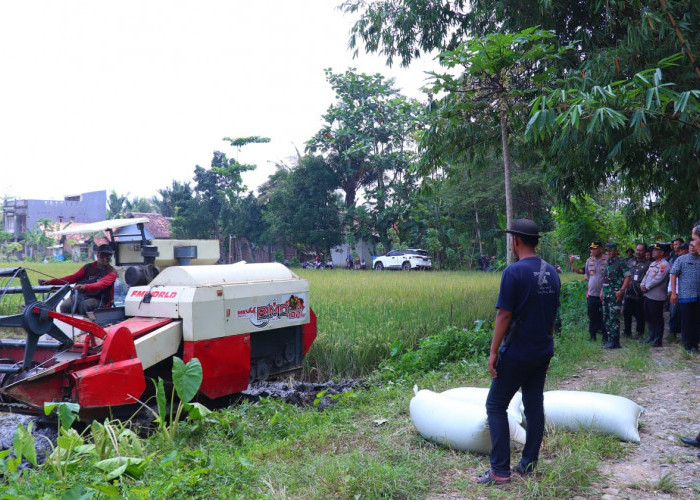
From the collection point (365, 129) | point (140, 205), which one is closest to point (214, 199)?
point (365, 129)

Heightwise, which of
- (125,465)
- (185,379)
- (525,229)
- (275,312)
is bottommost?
(125,465)

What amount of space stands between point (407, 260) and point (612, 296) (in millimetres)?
21482

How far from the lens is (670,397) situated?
5438mm

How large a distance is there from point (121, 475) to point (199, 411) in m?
1.37

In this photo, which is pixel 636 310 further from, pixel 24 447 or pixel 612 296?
pixel 24 447

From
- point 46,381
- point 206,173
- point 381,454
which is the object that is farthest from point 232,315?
point 206,173

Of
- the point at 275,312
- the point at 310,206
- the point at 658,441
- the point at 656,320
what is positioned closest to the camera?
the point at 658,441

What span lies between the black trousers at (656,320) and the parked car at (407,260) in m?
21.1

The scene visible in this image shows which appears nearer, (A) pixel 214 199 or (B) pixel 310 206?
(B) pixel 310 206

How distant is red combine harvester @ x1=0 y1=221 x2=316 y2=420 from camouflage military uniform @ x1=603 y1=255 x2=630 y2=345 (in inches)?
164

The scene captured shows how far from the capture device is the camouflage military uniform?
8.05m

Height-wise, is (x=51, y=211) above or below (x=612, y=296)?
above

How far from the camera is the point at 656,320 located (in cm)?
807

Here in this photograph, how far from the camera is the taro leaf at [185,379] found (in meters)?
4.97
